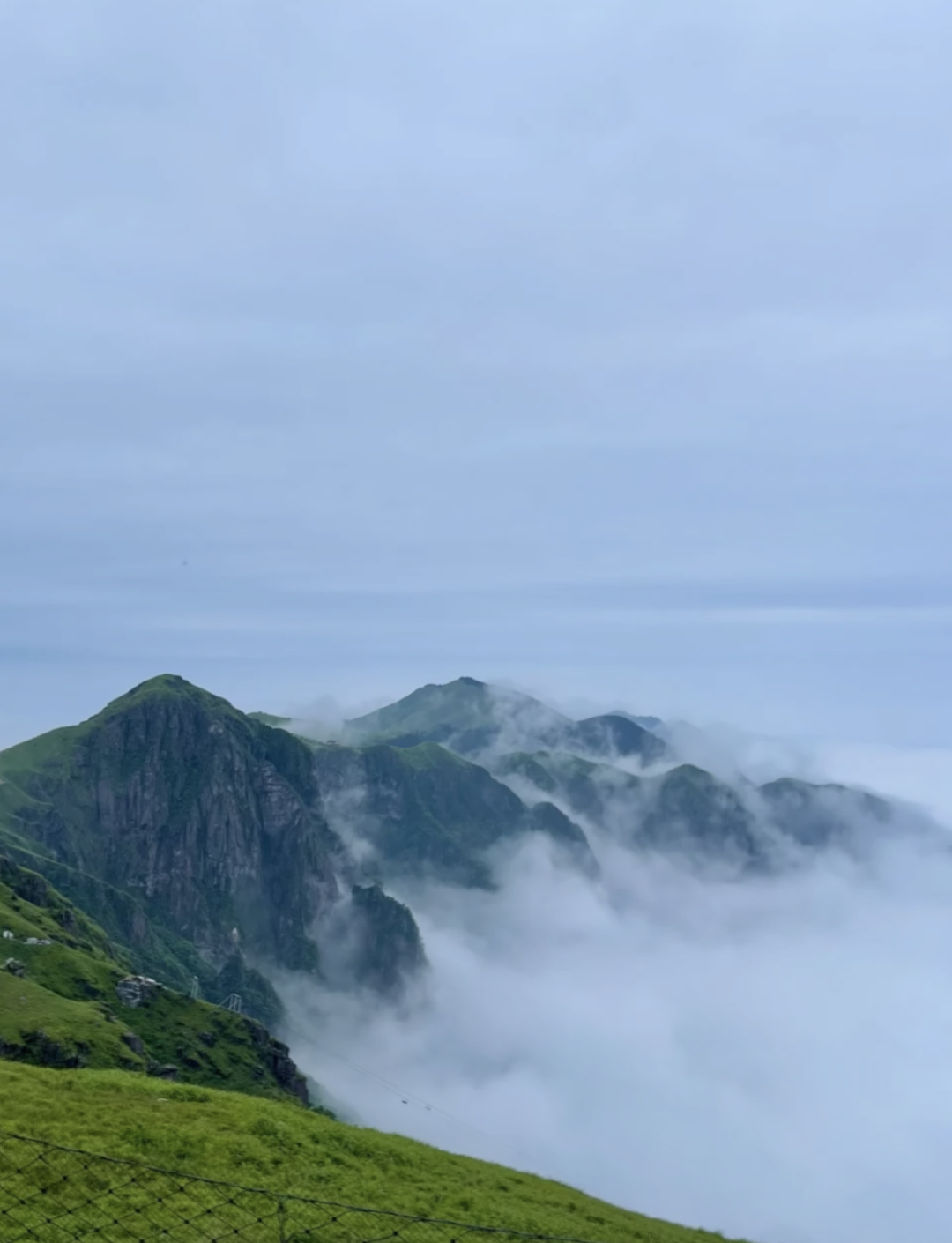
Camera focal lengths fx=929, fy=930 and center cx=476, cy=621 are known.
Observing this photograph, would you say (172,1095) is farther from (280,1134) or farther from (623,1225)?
(623,1225)

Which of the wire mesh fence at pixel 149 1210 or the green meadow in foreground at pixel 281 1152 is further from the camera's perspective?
the green meadow in foreground at pixel 281 1152

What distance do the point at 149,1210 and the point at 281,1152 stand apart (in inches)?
416

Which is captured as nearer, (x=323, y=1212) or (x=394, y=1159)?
(x=323, y=1212)

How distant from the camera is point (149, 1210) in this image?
39.8 metres

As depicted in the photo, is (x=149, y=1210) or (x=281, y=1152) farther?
(x=281, y=1152)

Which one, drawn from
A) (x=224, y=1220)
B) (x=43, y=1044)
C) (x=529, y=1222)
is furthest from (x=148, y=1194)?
(x=43, y=1044)

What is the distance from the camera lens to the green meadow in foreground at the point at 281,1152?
149 feet

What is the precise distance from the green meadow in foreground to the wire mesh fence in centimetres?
123

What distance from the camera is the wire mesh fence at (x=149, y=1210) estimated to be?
37.7 meters

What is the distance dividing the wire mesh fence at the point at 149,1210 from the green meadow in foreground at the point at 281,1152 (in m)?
1.23

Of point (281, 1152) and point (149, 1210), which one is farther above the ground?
point (149, 1210)

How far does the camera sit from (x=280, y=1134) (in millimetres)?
51125

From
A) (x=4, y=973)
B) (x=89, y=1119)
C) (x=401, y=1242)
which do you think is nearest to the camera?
(x=401, y=1242)

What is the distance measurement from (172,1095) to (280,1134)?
821 centimetres
